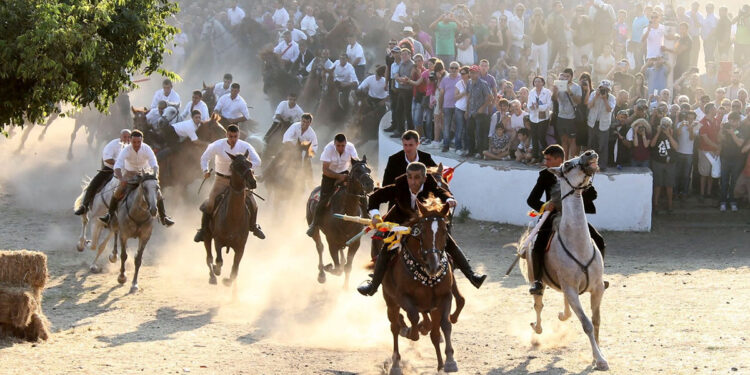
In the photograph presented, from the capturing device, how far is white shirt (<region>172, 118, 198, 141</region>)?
26.1 meters

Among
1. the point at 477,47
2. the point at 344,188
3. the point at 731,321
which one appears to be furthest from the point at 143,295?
the point at 477,47

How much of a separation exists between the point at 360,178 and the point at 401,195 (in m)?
4.53

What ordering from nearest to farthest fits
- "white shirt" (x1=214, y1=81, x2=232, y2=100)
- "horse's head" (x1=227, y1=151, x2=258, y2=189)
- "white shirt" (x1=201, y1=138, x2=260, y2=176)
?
"horse's head" (x1=227, y1=151, x2=258, y2=189) → "white shirt" (x1=201, y1=138, x2=260, y2=176) → "white shirt" (x1=214, y1=81, x2=232, y2=100)

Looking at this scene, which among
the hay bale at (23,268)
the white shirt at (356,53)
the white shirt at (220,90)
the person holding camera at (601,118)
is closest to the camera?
the hay bale at (23,268)

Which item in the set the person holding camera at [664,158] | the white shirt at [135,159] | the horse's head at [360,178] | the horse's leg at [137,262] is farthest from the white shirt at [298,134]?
the person holding camera at [664,158]

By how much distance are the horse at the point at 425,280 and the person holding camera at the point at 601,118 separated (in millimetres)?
10274

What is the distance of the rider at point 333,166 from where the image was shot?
18734mm

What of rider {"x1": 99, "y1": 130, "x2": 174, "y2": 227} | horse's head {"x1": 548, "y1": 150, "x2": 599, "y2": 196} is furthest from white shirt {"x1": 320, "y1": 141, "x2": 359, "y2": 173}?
horse's head {"x1": 548, "y1": 150, "x2": 599, "y2": 196}

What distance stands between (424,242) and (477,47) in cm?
1894

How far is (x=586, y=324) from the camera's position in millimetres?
13328

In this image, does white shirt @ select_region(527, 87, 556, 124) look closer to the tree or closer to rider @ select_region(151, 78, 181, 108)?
rider @ select_region(151, 78, 181, 108)

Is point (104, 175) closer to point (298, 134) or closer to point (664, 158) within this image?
point (298, 134)

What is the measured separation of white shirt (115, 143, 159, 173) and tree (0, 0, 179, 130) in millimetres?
5684

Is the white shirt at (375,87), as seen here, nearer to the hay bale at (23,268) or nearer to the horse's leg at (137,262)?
the horse's leg at (137,262)
